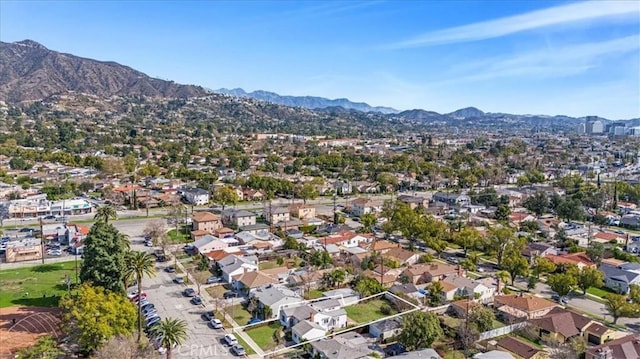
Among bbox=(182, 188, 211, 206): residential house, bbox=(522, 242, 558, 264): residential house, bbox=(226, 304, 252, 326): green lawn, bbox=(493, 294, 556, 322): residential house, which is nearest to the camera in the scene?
bbox=(226, 304, 252, 326): green lawn

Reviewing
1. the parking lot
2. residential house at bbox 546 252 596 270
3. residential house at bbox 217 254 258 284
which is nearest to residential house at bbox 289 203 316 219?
residential house at bbox 217 254 258 284

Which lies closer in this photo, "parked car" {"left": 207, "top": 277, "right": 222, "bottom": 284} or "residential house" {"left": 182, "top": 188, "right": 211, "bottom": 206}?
"parked car" {"left": 207, "top": 277, "right": 222, "bottom": 284}

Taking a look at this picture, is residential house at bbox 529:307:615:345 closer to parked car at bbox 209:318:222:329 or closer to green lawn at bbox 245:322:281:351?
green lawn at bbox 245:322:281:351

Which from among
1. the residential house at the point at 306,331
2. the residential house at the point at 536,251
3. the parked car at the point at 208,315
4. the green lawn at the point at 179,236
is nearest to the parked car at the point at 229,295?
the parked car at the point at 208,315

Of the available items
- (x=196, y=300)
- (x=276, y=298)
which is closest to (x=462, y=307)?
(x=276, y=298)

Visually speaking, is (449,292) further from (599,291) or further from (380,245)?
(599,291)

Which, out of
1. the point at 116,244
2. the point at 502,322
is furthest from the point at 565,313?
the point at 116,244
